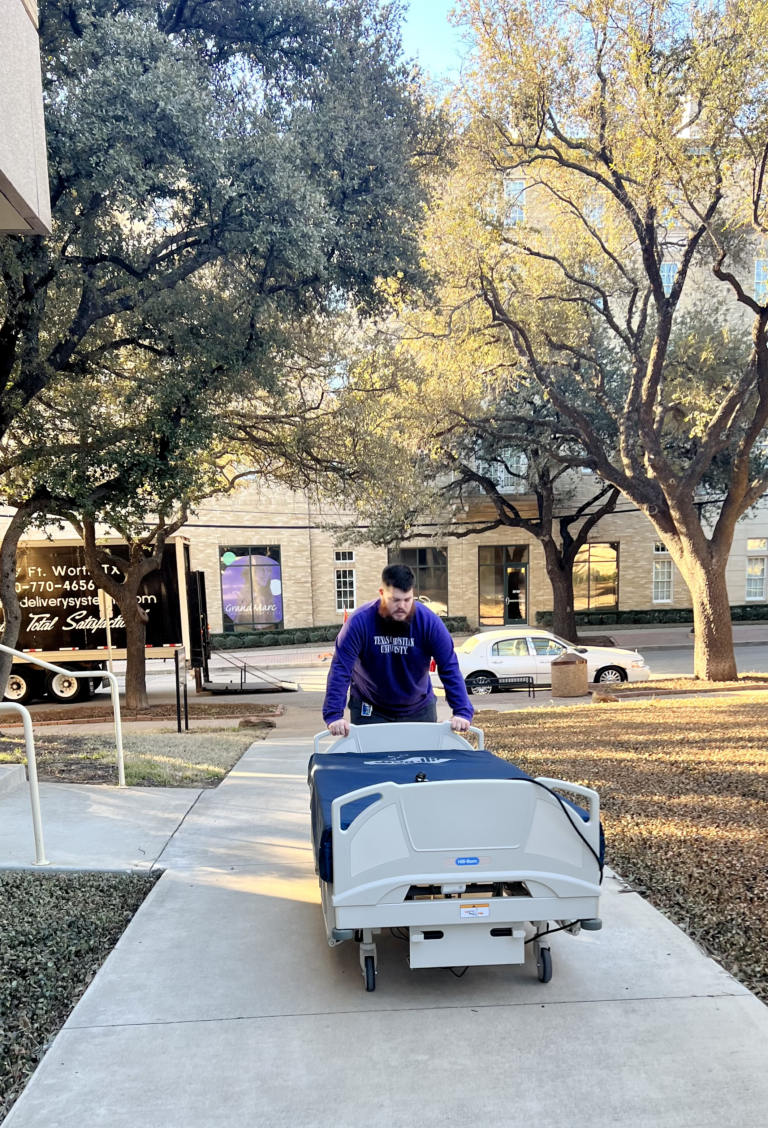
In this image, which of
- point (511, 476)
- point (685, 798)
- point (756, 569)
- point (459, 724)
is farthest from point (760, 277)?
point (459, 724)

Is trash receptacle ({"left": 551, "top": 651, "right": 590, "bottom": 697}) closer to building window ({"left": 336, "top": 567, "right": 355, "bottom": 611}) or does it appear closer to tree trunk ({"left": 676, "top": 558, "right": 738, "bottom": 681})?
tree trunk ({"left": 676, "top": 558, "right": 738, "bottom": 681})

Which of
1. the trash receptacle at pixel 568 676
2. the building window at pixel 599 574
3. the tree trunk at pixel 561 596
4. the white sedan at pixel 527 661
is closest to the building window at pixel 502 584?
the building window at pixel 599 574

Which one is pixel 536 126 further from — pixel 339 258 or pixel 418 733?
pixel 418 733

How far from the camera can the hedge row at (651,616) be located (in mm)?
32031

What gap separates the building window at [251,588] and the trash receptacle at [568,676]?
18.0 m

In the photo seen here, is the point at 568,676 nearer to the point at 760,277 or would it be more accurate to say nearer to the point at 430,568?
the point at 430,568

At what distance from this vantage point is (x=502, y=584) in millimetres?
33125

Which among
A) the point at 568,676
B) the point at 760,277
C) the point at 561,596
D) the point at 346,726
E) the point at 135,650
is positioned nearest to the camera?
the point at 346,726

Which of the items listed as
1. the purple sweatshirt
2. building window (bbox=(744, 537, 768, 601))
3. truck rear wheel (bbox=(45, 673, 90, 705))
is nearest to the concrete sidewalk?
the purple sweatshirt

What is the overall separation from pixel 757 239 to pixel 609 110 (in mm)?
5257

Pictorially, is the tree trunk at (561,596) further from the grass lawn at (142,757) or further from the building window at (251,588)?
the grass lawn at (142,757)

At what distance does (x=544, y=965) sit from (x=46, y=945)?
2314 millimetres

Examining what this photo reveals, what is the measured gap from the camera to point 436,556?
33.2 meters

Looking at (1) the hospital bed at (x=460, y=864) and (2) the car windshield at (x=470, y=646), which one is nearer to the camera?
(1) the hospital bed at (x=460, y=864)
